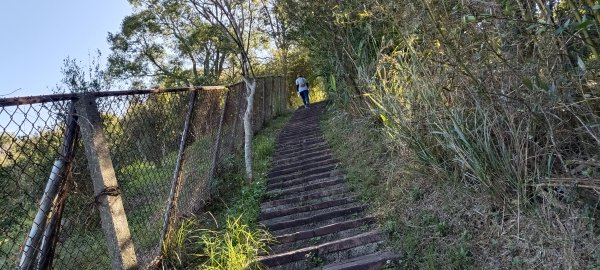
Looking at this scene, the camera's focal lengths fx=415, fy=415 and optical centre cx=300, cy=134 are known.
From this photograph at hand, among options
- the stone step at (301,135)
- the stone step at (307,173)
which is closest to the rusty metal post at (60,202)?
the stone step at (307,173)

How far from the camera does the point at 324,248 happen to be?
3.90 metres

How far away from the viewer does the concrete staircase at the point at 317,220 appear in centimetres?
381

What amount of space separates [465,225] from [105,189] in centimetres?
272

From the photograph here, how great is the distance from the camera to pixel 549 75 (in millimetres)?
2732

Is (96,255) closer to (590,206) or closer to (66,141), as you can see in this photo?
(66,141)

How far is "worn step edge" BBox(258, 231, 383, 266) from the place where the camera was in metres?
3.85

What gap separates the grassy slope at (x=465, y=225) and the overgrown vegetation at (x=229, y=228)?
52.0 inches

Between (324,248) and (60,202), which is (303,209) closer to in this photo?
(324,248)

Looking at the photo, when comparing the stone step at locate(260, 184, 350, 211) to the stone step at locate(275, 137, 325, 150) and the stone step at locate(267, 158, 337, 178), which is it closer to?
the stone step at locate(267, 158, 337, 178)

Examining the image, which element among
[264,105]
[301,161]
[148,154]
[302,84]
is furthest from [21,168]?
[302,84]

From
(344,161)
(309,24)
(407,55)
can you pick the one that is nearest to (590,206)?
(407,55)

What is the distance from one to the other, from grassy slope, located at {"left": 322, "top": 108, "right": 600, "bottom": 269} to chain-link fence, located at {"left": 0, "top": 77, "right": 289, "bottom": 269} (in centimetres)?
211

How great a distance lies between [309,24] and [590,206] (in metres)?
6.52

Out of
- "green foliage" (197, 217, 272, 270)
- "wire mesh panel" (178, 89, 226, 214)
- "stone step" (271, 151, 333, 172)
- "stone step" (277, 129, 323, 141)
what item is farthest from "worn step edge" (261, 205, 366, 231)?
"stone step" (277, 129, 323, 141)
